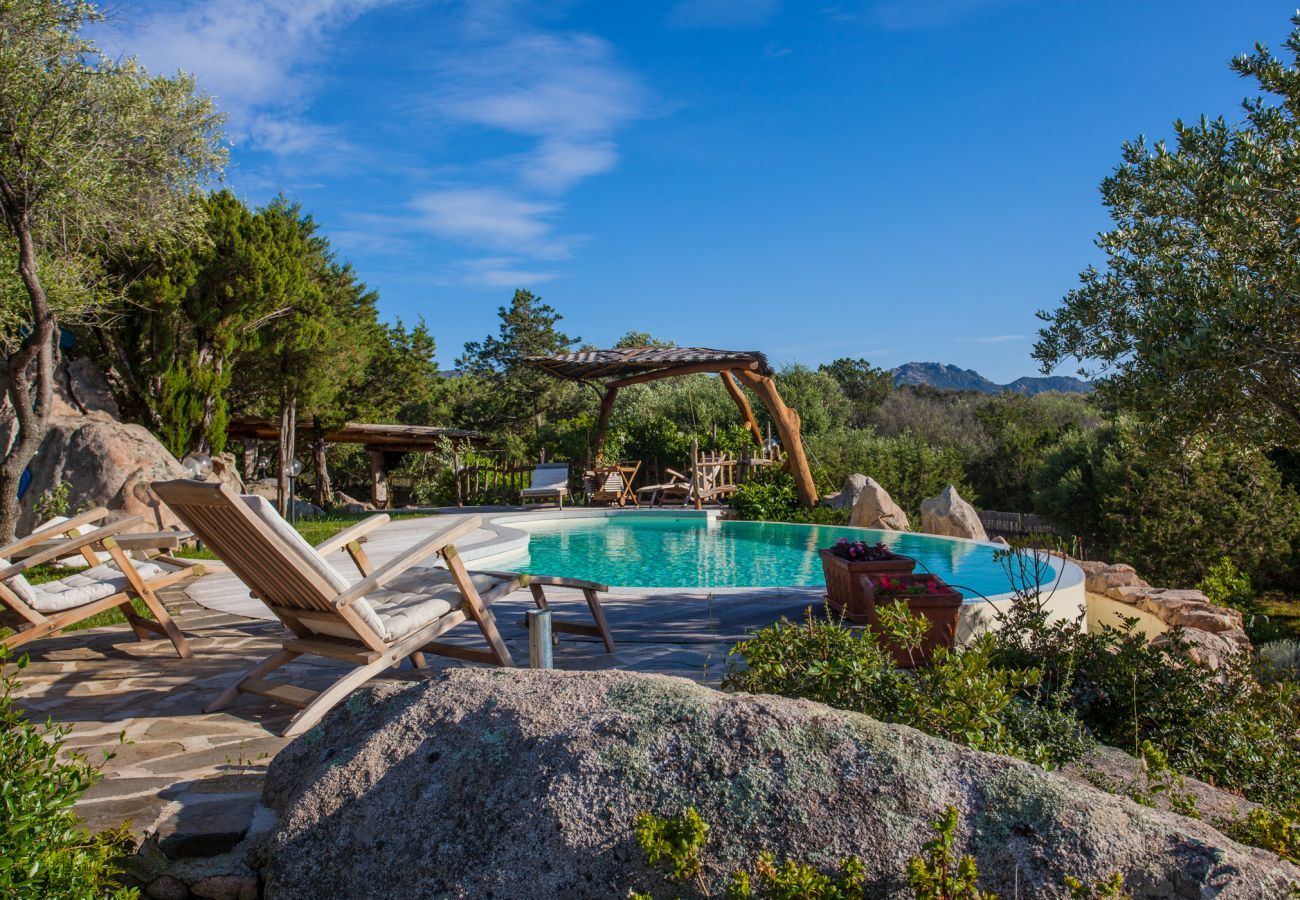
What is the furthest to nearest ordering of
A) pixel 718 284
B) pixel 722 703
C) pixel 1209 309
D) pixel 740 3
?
pixel 718 284
pixel 740 3
pixel 1209 309
pixel 722 703

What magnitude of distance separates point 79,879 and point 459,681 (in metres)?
0.89

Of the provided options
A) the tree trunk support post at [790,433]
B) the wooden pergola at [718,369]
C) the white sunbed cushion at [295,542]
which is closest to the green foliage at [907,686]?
the white sunbed cushion at [295,542]

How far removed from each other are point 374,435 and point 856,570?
1789 centimetres

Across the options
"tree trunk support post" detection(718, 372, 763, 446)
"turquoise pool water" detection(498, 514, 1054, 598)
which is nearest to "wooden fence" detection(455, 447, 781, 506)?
"tree trunk support post" detection(718, 372, 763, 446)

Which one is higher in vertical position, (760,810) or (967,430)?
(967,430)

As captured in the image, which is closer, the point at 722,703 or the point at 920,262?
the point at 722,703

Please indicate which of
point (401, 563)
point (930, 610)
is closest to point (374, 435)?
point (401, 563)

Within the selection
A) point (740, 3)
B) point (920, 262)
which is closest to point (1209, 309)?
Result: point (740, 3)

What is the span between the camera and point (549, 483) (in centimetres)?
1769

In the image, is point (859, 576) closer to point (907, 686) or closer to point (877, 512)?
point (907, 686)

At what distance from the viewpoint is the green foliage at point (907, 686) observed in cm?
225

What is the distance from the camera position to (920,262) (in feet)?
57.0

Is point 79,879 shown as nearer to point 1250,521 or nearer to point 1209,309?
point 1209,309

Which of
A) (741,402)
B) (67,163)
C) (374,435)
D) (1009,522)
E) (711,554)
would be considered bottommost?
(711,554)
